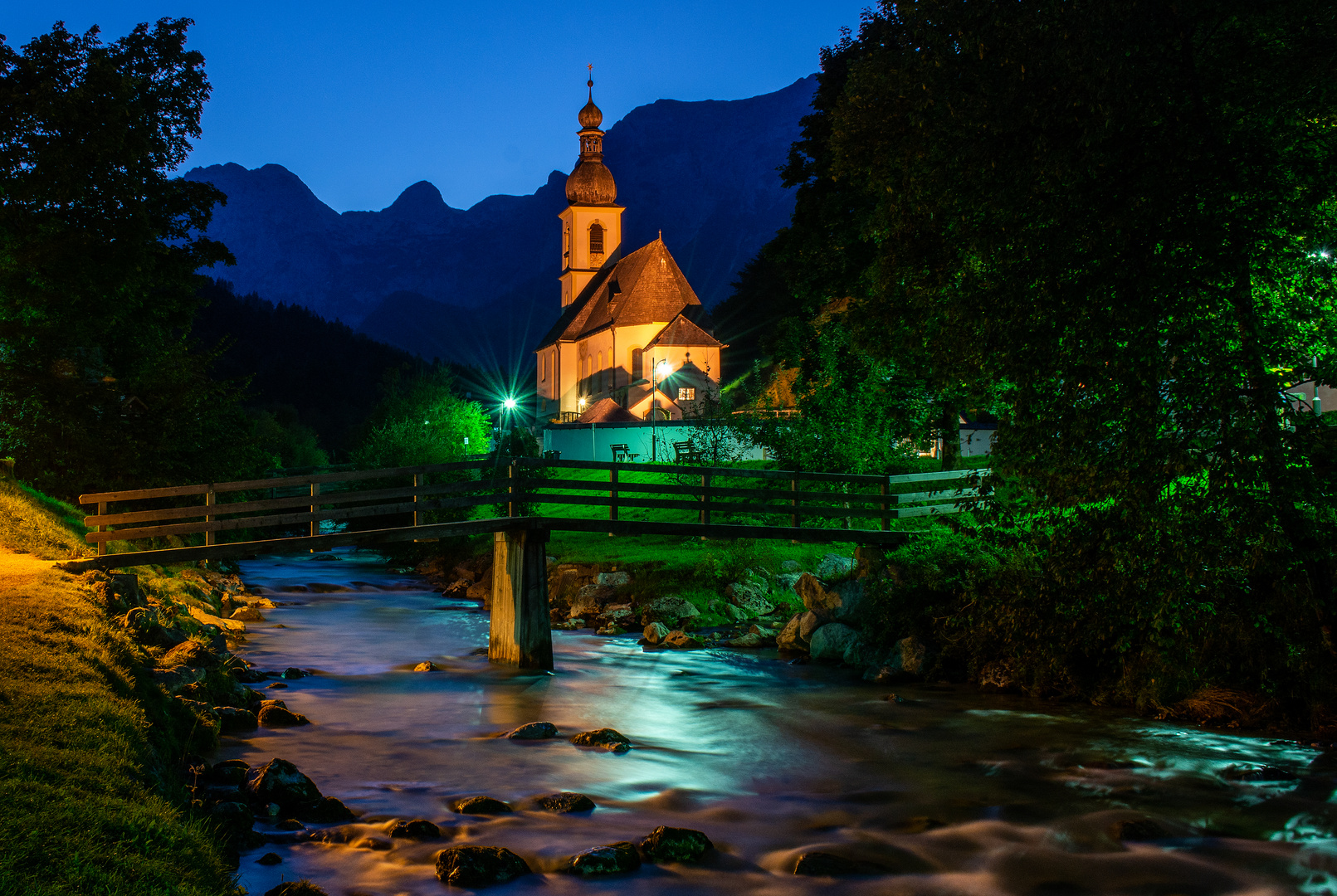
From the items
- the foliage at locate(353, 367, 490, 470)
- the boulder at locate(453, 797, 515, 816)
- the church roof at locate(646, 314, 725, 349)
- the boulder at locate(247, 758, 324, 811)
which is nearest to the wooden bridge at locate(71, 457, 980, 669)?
the boulder at locate(247, 758, 324, 811)

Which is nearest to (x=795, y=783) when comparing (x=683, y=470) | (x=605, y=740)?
(x=605, y=740)

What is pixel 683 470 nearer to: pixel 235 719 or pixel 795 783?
pixel 795 783

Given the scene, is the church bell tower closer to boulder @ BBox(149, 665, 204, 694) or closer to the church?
the church

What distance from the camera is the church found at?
67.9 m

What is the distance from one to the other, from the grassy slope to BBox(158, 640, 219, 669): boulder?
1.30 m

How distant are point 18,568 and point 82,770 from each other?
8484mm

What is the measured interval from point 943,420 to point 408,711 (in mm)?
15913

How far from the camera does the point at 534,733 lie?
14.6m

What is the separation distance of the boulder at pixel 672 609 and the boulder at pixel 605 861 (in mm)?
14725

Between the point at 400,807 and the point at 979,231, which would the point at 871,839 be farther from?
the point at 979,231

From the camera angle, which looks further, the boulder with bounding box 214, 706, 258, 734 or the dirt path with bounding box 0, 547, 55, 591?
the boulder with bounding box 214, 706, 258, 734

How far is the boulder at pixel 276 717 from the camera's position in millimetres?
14234

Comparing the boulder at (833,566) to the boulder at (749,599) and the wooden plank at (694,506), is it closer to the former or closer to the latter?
the boulder at (749,599)

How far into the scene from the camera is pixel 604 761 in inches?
529
